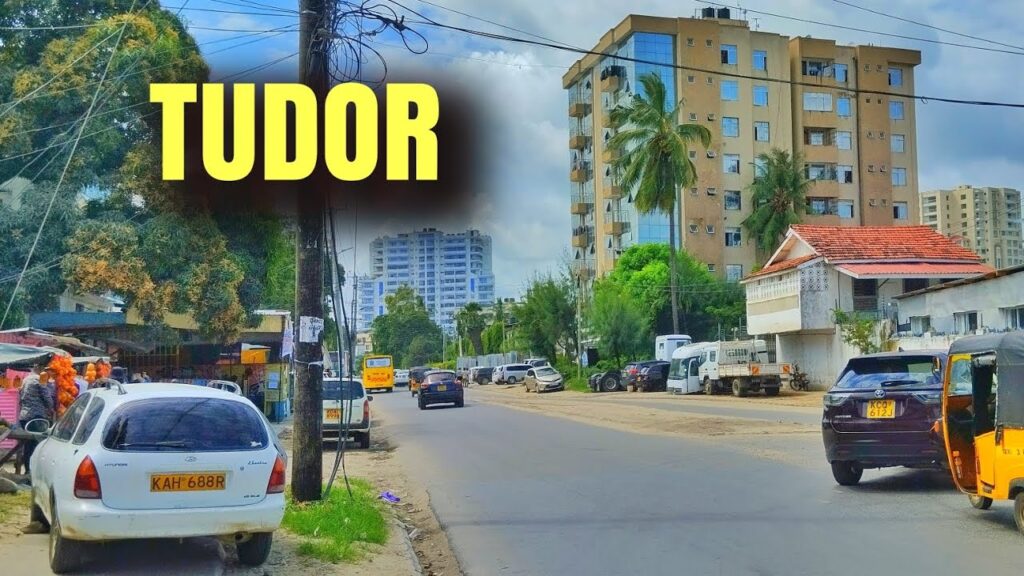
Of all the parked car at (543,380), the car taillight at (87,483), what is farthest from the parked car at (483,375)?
the car taillight at (87,483)

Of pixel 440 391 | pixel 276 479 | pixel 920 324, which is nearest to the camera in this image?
pixel 276 479

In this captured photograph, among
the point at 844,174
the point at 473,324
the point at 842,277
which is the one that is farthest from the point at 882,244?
the point at 473,324

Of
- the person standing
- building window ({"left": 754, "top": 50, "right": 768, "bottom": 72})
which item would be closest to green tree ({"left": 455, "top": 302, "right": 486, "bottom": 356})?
building window ({"left": 754, "top": 50, "right": 768, "bottom": 72})

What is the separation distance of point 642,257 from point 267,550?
205 ft

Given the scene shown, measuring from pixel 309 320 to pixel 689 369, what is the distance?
37.2 meters

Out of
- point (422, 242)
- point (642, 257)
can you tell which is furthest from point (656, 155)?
point (422, 242)

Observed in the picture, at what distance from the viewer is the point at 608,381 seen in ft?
190

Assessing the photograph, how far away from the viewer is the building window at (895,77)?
77.8 meters

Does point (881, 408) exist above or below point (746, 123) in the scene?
below

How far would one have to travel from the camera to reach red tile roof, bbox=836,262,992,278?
44.1 meters

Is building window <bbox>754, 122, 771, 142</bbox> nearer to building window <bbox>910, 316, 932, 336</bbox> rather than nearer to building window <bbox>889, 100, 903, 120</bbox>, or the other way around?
building window <bbox>889, 100, 903, 120</bbox>

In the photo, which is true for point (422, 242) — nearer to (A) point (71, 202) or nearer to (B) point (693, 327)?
(B) point (693, 327)

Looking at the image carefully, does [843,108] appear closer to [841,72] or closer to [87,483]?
[841,72]

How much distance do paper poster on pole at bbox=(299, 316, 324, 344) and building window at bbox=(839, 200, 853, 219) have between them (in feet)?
234
